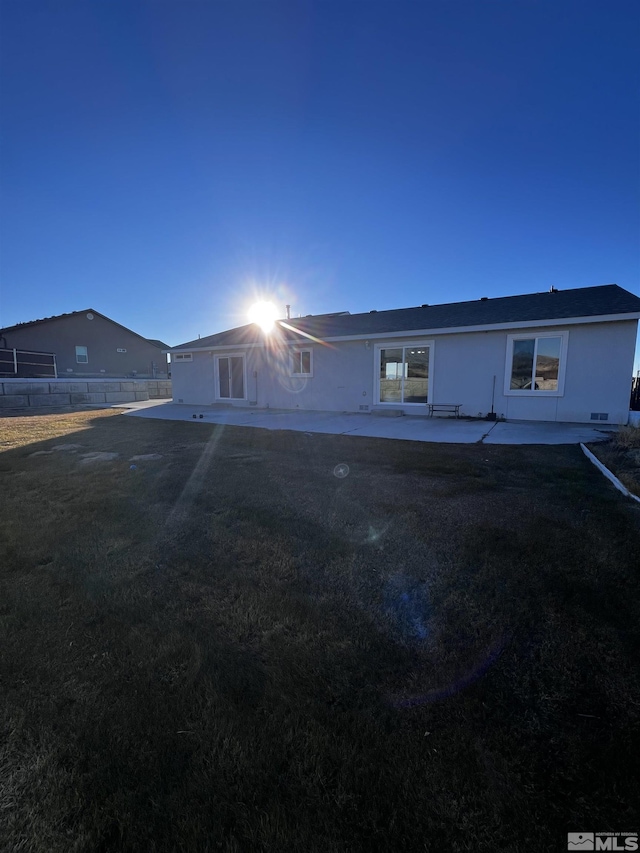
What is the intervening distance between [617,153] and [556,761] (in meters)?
12.0

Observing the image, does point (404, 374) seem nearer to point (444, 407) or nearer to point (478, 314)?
point (444, 407)

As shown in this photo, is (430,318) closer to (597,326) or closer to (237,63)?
(597,326)

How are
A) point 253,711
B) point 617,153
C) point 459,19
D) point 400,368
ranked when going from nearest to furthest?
point 253,711 → point 459,19 → point 617,153 → point 400,368

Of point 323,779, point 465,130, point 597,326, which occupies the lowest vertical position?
point 323,779

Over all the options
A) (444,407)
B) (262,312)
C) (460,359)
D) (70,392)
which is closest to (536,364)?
(460,359)

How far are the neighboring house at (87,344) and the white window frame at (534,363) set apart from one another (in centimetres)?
2450

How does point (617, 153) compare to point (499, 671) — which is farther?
point (617, 153)

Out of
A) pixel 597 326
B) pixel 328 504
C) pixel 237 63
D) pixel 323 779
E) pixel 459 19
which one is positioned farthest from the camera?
pixel 597 326

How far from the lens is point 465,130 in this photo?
8508 millimetres

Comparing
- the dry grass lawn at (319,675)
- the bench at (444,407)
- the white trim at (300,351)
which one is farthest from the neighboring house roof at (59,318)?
the dry grass lawn at (319,675)

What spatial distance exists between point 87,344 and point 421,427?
27702 millimetres

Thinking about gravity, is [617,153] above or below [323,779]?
above

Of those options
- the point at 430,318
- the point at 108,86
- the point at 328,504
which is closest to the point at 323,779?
the point at 328,504

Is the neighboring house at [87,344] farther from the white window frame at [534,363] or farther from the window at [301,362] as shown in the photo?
the white window frame at [534,363]
